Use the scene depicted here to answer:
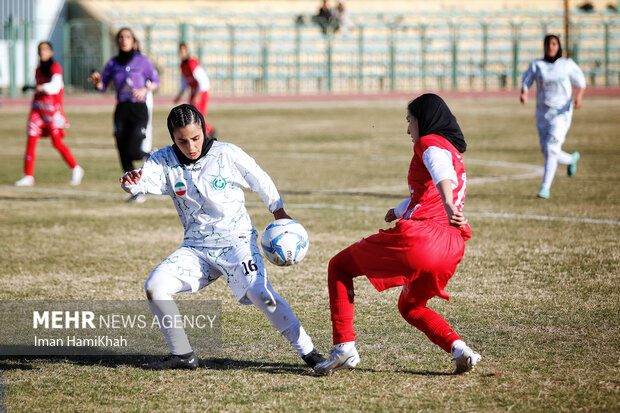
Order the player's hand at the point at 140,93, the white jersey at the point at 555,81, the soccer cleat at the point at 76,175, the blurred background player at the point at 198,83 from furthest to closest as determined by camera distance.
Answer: the blurred background player at the point at 198,83 < the soccer cleat at the point at 76,175 < the white jersey at the point at 555,81 < the player's hand at the point at 140,93

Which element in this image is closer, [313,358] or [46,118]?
[313,358]

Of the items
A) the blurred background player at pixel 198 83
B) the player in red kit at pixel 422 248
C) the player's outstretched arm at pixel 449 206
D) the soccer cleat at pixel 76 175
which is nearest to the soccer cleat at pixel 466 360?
the player in red kit at pixel 422 248

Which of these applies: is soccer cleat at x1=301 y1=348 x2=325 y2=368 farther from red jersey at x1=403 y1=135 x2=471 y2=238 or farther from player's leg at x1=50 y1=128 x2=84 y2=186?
player's leg at x1=50 y1=128 x2=84 y2=186

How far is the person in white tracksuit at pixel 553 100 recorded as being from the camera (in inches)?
476

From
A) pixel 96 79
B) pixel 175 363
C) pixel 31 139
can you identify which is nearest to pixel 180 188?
pixel 175 363

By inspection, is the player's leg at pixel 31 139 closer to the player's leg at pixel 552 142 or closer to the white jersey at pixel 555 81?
the white jersey at pixel 555 81

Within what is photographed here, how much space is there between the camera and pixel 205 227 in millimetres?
5277

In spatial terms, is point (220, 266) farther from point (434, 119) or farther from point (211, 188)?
point (434, 119)

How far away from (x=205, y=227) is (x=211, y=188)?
24cm

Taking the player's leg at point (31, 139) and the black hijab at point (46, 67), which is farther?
the player's leg at point (31, 139)

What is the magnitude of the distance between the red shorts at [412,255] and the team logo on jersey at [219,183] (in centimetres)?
93

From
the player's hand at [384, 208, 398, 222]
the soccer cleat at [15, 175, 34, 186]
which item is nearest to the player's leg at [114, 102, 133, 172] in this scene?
the soccer cleat at [15, 175, 34, 186]

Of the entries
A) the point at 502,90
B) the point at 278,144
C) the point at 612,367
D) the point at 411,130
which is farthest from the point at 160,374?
the point at 502,90
